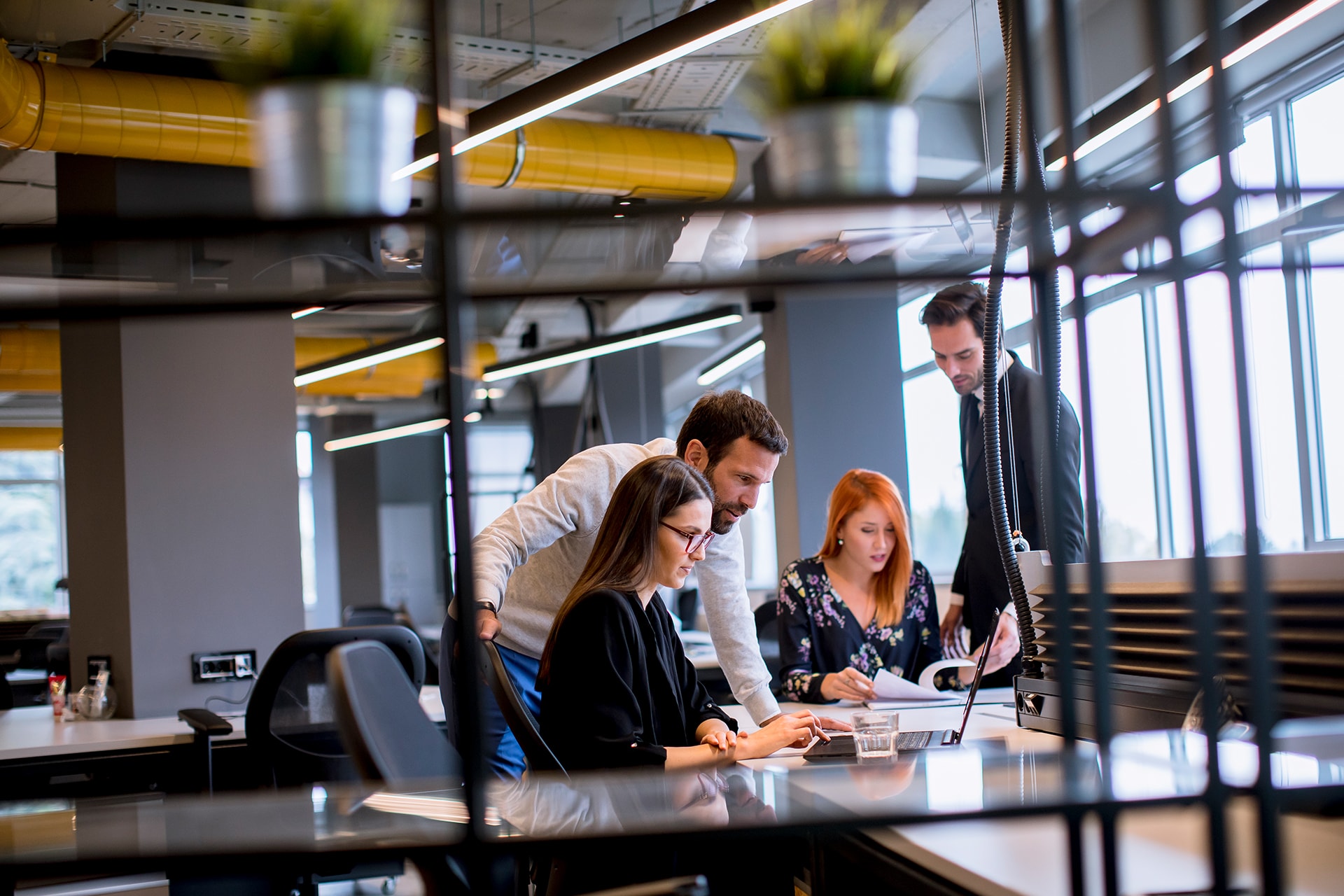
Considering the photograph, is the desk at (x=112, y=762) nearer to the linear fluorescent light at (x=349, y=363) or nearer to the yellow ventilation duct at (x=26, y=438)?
the linear fluorescent light at (x=349, y=363)

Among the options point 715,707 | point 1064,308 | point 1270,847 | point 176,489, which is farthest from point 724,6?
point 176,489

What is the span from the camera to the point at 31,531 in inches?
452

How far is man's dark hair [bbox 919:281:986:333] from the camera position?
2.45 metres

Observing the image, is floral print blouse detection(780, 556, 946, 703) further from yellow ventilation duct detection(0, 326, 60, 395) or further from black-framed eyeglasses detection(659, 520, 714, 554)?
yellow ventilation duct detection(0, 326, 60, 395)

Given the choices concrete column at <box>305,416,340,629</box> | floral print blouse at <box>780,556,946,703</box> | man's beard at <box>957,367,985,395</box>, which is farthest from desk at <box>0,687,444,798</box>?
concrete column at <box>305,416,340,629</box>

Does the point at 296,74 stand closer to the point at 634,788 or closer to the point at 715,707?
the point at 634,788

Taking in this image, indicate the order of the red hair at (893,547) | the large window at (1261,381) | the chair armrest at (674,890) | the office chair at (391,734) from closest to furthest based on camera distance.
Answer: the chair armrest at (674,890) < the office chair at (391,734) < the red hair at (893,547) < the large window at (1261,381)

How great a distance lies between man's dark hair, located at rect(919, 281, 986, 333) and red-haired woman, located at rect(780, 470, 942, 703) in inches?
23.6

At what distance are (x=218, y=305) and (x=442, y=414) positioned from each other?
179 millimetres

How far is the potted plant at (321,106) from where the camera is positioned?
785mm

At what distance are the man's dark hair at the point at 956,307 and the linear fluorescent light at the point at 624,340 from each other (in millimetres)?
2821

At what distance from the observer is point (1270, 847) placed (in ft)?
2.46

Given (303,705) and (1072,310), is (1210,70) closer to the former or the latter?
(1072,310)

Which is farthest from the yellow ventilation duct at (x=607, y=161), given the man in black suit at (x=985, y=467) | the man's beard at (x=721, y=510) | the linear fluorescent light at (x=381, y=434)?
the linear fluorescent light at (x=381, y=434)
